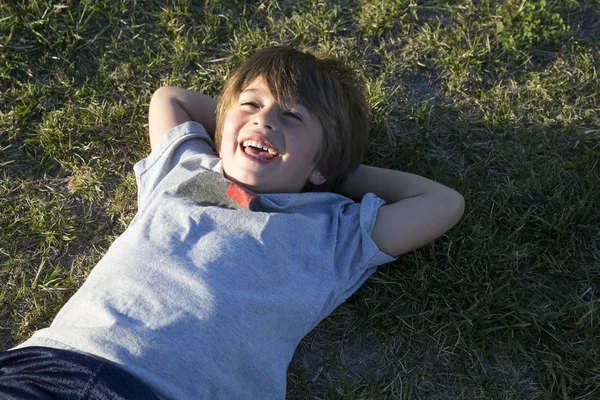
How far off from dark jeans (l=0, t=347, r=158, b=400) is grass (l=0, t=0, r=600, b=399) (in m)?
0.76

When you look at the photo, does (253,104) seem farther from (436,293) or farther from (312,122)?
(436,293)

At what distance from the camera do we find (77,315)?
242cm

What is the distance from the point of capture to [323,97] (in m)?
2.77

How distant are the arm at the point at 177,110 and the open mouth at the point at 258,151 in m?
0.58

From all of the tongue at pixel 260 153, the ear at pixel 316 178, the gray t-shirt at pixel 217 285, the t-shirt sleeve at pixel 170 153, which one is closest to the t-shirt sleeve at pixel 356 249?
the gray t-shirt at pixel 217 285

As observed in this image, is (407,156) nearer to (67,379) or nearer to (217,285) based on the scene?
(217,285)

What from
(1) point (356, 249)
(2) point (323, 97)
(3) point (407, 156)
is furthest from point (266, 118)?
(3) point (407, 156)

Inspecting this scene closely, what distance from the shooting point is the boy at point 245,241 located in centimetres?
229

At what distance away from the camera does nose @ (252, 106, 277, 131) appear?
260 cm

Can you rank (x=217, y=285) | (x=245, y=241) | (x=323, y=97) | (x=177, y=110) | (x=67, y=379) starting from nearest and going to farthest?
(x=67, y=379) → (x=217, y=285) → (x=245, y=241) → (x=323, y=97) → (x=177, y=110)

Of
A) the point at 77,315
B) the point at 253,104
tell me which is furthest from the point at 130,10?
the point at 77,315

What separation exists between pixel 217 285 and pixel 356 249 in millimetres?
613

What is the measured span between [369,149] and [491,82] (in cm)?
77

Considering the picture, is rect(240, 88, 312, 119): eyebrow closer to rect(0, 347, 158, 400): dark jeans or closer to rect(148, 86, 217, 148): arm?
rect(148, 86, 217, 148): arm
